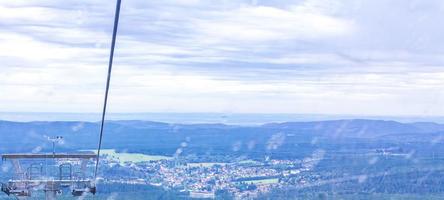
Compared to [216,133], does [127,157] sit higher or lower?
lower

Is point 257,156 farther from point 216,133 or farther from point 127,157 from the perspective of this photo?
point 127,157

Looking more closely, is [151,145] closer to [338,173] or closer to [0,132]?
[338,173]

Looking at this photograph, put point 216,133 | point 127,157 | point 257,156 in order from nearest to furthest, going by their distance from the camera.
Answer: point 127,157 → point 257,156 → point 216,133

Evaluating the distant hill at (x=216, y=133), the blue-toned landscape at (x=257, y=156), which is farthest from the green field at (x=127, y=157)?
the distant hill at (x=216, y=133)

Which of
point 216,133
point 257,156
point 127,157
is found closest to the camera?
point 127,157

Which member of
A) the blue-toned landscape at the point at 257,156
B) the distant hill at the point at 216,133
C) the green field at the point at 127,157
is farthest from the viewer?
the green field at the point at 127,157

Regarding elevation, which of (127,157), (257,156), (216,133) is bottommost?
(257,156)

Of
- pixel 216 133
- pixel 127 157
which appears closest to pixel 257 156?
pixel 216 133

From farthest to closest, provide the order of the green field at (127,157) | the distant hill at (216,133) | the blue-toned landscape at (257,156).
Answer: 1. the green field at (127,157)
2. the distant hill at (216,133)
3. the blue-toned landscape at (257,156)

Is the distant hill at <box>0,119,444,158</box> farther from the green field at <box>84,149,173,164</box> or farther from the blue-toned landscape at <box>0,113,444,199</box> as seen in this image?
the green field at <box>84,149,173,164</box>

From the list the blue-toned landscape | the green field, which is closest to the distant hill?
the blue-toned landscape

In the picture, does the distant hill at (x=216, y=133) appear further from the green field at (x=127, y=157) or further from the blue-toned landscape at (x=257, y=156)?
the green field at (x=127, y=157)
